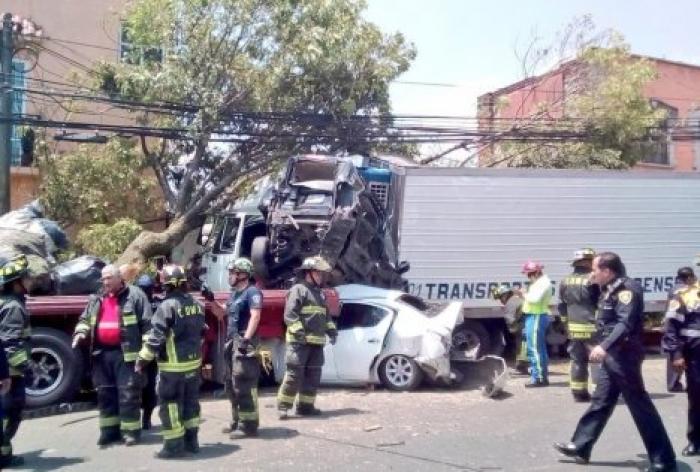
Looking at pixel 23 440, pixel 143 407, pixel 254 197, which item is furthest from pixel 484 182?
pixel 23 440

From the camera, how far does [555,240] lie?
52.9 feet

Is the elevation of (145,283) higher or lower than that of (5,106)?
lower

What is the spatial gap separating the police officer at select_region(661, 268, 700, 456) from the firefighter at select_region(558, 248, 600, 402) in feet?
8.20

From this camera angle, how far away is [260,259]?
1386 centimetres

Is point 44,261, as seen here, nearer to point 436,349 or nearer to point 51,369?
point 51,369

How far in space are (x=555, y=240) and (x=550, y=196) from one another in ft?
2.46

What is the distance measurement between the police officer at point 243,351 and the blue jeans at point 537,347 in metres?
4.49

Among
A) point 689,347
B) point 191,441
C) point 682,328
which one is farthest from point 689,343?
point 191,441

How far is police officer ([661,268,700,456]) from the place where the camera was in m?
8.48

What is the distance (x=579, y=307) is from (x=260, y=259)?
475 centimetres

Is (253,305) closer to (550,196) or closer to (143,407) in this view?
(143,407)

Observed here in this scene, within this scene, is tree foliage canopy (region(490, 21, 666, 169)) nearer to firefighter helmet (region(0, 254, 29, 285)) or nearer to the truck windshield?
the truck windshield

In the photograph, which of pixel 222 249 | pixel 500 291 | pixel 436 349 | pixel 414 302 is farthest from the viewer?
pixel 222 249

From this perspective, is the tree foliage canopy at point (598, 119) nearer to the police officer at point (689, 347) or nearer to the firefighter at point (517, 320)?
the firefighter at point (517, 320)
